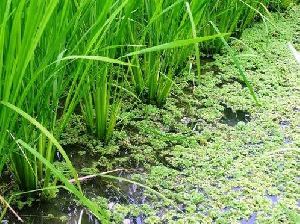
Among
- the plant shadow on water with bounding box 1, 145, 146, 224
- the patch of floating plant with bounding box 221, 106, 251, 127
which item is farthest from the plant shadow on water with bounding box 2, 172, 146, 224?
the patch of floating plant with bounding box 221, 106, 251, 127

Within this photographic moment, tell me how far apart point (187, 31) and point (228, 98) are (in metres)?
0.41

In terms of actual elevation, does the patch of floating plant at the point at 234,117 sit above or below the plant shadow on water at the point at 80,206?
above

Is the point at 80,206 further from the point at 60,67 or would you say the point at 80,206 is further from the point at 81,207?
the point at 60,67

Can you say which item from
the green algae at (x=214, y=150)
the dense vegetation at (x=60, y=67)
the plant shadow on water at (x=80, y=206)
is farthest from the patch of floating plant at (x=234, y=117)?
the plant shadow on water at (x=80, y=206)

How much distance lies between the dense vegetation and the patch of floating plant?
0.87 ft

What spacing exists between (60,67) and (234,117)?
1.04 m

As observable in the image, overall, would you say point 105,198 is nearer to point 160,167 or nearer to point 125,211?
point 125,211

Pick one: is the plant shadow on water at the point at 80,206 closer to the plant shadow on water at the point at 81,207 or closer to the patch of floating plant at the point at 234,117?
the plant shadow on water at the point at 81,207

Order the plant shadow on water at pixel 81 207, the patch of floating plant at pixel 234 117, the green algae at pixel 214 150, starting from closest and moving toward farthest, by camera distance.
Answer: the plant shadow on water at pixel 81 207
the green algae at pixel 214 150
the patch of floating plant at pixel 234 117

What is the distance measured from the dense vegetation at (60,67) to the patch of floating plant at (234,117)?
0.87 feet

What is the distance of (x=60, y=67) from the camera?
1.18 metres

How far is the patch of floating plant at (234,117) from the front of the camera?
2.00 meters

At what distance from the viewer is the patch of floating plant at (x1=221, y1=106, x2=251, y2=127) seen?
2.00 m

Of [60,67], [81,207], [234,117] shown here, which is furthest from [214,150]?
[60,67]
